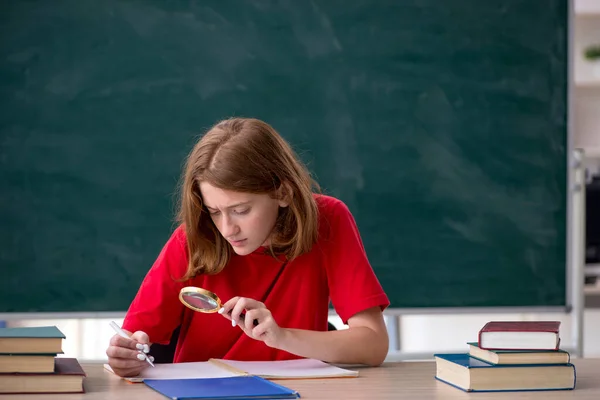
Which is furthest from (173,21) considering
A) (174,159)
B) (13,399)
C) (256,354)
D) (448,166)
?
(13,399)

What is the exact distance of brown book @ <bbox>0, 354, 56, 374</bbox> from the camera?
134 centimetres

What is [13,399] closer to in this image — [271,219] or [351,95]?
[271,219]

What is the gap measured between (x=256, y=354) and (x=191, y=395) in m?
0.60

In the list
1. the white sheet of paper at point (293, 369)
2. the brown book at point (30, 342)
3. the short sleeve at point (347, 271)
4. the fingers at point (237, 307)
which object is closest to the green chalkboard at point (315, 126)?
the short sleeve at point (347, 271)

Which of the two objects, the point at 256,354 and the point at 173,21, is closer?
the point at 256,354

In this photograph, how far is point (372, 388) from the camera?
1424 mm

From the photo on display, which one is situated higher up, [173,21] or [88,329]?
[173,21]

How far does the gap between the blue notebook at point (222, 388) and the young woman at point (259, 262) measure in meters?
0.23

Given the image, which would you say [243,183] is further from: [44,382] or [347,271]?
[44,382]

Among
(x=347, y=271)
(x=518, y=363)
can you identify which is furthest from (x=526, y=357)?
(x=347, y=271)

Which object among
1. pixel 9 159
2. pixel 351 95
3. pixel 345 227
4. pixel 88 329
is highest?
pixel 351 95

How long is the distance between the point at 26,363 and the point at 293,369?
0.54m

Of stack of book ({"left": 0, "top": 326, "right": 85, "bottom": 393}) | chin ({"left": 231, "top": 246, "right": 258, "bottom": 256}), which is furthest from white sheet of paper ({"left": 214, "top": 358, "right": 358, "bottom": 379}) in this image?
stack of book ({"left": 0, "top": 326, "right": 85, "bottom": 393})

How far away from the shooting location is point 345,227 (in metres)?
1.95
